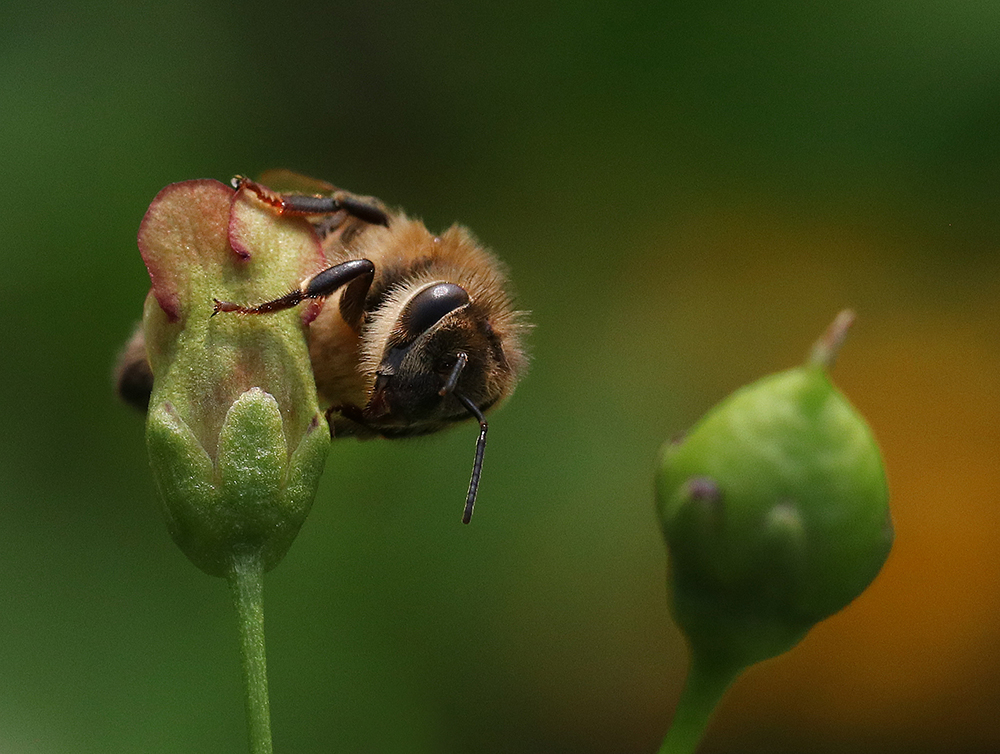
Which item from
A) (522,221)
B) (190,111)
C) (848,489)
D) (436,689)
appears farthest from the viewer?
(522,221)

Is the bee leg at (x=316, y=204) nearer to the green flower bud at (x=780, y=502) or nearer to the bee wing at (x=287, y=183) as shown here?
the bee wing at (x=287, y=183)

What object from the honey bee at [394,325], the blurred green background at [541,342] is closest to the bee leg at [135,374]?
the honey bee at [394,325]

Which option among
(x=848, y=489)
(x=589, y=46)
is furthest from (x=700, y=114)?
(x=848, y=489)

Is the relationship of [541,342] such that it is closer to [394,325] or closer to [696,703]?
[394,325]

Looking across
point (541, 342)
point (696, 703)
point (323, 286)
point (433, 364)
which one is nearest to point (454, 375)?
point (433, 364)

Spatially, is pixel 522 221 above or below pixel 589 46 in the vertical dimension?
below

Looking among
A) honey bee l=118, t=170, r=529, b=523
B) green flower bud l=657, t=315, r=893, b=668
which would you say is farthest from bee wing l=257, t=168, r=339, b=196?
green flower bud l=657, t=315, r=893, b=668

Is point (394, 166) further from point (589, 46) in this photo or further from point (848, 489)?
point (848, 489)
